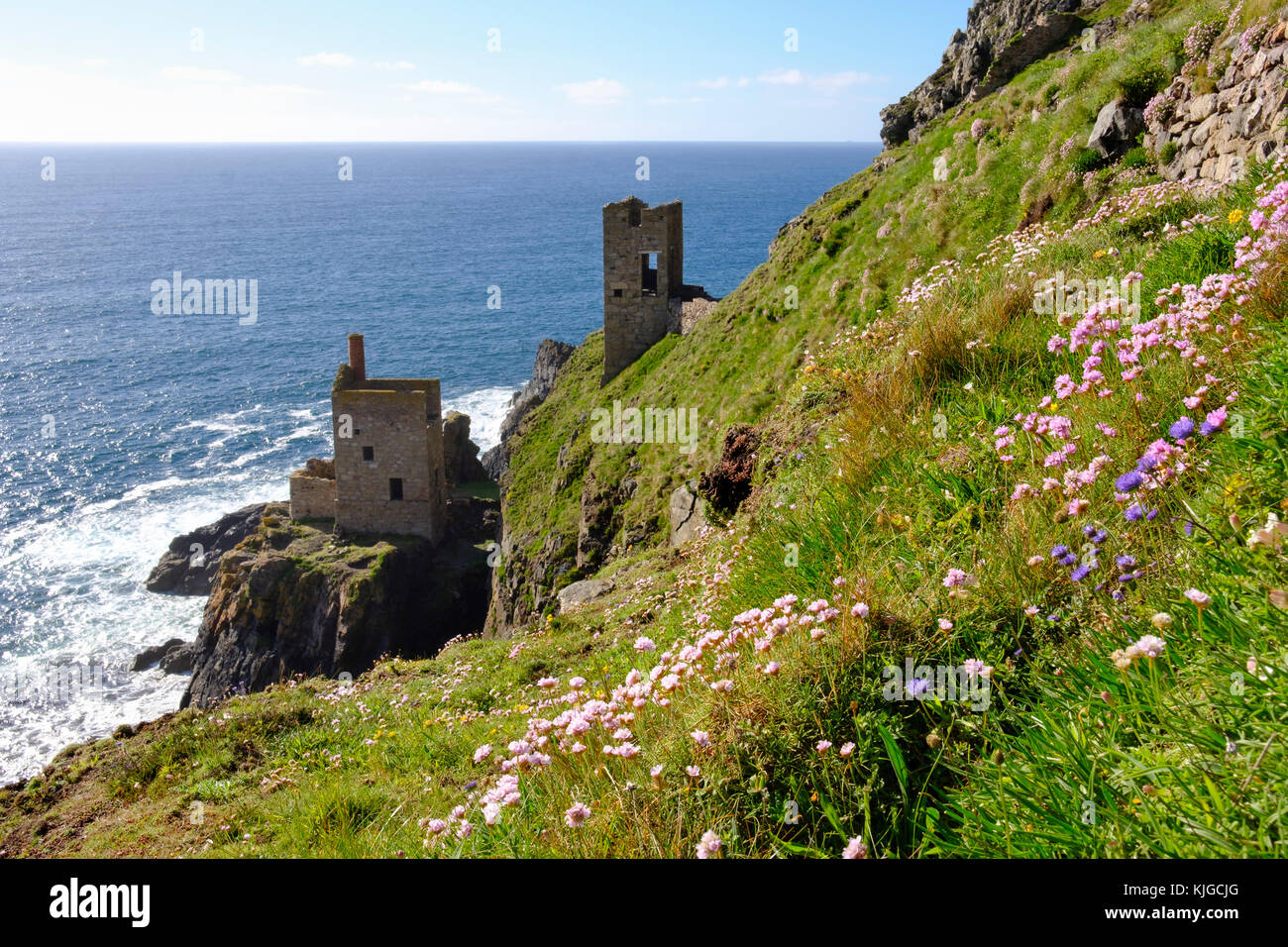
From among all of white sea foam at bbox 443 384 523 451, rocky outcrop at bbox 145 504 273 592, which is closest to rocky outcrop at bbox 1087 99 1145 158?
rocky outcrop at bbox 145 504 273 592

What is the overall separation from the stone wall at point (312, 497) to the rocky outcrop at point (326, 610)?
1.96m

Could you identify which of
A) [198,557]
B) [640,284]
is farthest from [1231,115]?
[198,557]

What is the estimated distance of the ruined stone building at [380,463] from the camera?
3250 cm

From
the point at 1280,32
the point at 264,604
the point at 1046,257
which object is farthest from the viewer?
the point at 264,604

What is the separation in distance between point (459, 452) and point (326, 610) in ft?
38.0

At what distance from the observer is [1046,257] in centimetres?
1015

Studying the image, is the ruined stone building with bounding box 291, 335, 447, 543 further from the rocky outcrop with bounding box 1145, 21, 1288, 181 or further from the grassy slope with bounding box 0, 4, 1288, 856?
the rocky outcrop with bounding box 1145, 21, 1288, 181

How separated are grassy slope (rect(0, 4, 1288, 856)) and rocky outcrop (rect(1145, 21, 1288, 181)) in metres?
2.03

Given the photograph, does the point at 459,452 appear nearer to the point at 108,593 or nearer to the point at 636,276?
the point at 636,276

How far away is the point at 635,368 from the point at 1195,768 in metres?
30.4

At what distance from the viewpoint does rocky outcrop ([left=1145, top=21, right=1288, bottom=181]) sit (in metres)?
11.1
